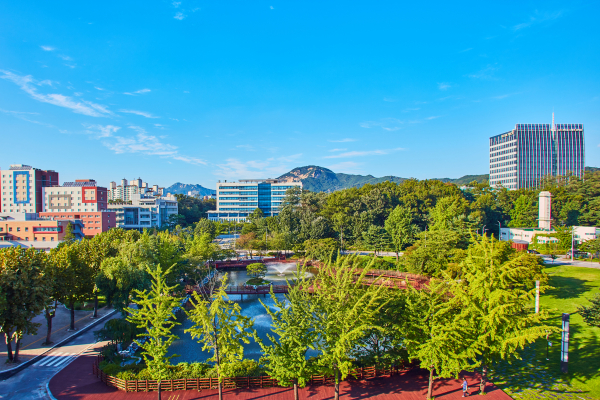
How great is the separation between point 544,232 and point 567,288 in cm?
3205

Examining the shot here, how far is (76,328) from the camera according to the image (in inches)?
A: 1065

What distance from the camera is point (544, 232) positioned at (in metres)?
61.3

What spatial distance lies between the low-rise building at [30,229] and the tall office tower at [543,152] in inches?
5616

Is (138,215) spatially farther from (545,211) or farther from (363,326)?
(545,211)

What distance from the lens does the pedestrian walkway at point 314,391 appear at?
1719 centimetres

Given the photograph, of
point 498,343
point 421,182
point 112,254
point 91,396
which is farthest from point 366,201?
point 91,396

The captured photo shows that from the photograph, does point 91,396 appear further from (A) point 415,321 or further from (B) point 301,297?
(A) point 415,321

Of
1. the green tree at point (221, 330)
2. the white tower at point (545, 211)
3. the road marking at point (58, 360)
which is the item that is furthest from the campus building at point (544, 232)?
the road marking at point (58, 360)

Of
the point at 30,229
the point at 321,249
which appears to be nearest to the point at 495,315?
the point at 321,249

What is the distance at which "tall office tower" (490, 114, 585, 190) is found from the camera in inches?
5138

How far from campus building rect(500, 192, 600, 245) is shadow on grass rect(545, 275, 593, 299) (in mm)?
19879

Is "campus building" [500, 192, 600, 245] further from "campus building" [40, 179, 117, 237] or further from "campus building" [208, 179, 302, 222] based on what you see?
"campus building" [40, 179, 117, 237]

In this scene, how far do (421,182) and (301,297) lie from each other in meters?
71.0

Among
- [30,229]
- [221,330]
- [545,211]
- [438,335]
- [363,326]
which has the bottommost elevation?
[438,335]
